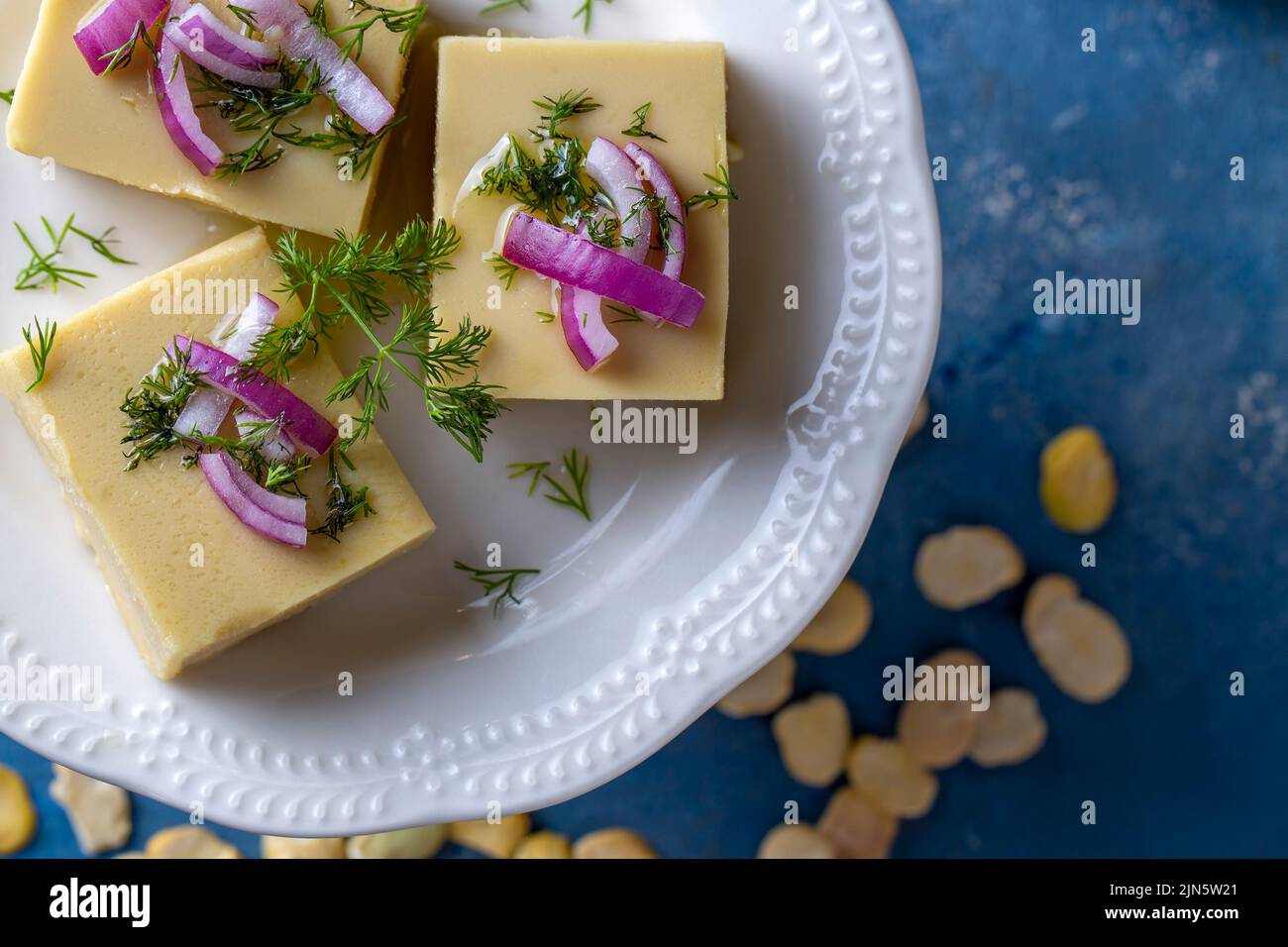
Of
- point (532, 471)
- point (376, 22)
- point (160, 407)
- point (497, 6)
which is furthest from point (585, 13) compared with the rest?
point (160, 407)

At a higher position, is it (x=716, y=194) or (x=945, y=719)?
(x=716, y=194)

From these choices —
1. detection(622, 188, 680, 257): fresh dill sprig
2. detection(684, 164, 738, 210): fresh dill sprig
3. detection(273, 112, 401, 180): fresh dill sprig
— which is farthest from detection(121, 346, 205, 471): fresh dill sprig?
detection(684, 164, 738, 210): fresh dill sprig

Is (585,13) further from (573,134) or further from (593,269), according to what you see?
(593,269)

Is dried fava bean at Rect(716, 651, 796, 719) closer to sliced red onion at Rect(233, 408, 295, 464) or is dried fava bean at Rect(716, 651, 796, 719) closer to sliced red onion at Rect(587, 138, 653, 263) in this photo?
sliced red onion at Rect(587, 138, 653, 263)

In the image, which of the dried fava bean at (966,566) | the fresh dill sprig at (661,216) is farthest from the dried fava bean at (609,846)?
the fresh dill sprig at (661,216)

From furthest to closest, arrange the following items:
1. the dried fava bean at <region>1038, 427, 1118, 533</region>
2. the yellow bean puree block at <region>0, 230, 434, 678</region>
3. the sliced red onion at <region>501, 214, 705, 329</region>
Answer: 1. the dried fava bean at <region>1038, 427, 1118, 533</region>
2. the yellow bean puree block at <region>0, 230, 434, 678</region>
3. the sliced red onion at <region>501, 214, 705, 329</region>

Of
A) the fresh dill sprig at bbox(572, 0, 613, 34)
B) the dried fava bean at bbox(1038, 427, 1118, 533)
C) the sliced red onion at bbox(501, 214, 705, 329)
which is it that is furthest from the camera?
the dried fava bean at bbox(1038, 427, 1118, 533)
